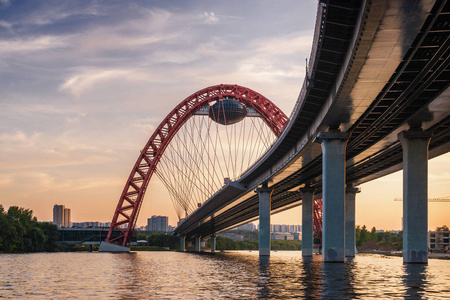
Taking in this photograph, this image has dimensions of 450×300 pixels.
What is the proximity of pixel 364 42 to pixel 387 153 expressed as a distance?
30.4 metres

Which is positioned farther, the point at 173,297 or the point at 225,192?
the point at 225,192

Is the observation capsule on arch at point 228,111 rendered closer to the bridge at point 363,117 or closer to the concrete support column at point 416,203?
the bridge at point 363,117

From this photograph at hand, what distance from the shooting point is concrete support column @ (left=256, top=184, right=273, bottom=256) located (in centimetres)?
7431

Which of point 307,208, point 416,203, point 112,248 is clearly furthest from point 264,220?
point 112,248

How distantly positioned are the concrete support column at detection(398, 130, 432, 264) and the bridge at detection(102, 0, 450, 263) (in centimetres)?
6

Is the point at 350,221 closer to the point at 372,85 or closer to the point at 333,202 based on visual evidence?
the point at 333,202

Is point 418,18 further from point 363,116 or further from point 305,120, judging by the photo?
point 305,120

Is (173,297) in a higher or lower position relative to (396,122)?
lower

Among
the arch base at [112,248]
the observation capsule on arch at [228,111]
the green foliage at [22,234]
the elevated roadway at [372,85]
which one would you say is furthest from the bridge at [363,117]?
the green foliage at [22,234]

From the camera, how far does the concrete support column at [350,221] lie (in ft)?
245

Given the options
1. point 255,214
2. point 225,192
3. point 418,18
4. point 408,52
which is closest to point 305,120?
point 408,52

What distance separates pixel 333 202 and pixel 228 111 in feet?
177

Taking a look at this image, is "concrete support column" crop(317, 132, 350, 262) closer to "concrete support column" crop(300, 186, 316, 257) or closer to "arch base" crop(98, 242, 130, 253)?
"concrete support column" crop(300, 186, 316, 257)

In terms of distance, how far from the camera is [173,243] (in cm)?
18012
